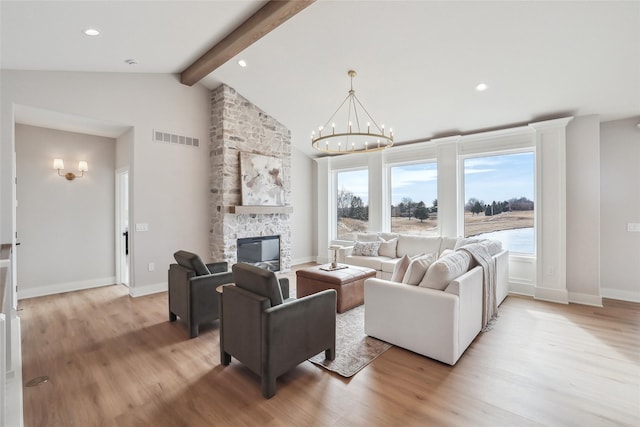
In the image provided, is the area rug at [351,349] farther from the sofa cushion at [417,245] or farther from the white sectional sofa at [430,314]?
the sofa cushion at [417,245]

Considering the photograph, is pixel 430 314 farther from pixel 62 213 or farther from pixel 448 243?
pixel 62 213

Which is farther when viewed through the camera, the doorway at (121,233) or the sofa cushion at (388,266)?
the doorway at (121,233)

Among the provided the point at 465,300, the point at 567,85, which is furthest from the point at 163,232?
the point at 567,85

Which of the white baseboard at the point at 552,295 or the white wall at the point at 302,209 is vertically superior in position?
the white wall at the point at 302,209

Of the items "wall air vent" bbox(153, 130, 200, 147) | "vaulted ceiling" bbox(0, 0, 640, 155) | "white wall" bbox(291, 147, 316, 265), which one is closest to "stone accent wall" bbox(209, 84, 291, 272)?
"wall air vent" bbox(153, 130, 200, 147)

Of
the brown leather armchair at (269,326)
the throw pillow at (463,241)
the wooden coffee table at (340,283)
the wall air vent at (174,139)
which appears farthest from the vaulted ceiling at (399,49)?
the brown leather armchair at (269,326)

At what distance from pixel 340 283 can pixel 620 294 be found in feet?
14.2

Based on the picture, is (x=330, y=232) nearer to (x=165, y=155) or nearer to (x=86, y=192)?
(x=165, y=155)

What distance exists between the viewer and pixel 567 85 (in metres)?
3.84

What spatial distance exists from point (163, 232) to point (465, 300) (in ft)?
15.2

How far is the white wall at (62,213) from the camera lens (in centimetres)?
463

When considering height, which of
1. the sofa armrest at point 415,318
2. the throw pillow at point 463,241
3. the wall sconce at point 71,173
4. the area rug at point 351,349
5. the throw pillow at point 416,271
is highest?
the wall sconce at point 71,173

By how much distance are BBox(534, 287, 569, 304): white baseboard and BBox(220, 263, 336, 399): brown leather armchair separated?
3.75m

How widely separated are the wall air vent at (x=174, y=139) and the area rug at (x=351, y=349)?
13.2 feet
